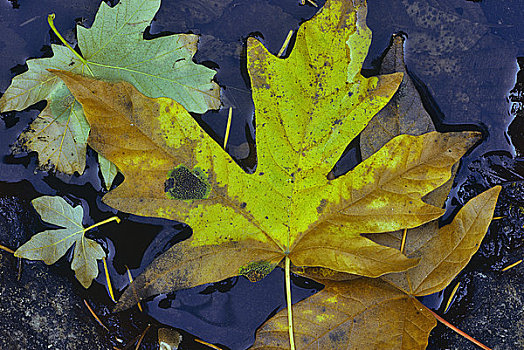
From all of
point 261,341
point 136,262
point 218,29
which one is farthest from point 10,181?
point 261,341

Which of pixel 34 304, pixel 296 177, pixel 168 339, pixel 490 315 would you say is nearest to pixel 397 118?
pixel 296 177

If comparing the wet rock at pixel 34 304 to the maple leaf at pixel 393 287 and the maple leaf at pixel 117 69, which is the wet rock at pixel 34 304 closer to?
the maple leaf at pixel 117 69

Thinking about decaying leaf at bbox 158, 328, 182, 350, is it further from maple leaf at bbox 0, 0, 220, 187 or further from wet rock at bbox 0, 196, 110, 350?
maple leaf at bbox 0, 0, 220, 187

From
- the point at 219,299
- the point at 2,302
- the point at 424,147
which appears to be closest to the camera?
the point at 424,147

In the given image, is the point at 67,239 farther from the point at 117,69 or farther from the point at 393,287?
the point at 393,287

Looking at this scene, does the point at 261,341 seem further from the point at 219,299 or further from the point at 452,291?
the point at 452,291

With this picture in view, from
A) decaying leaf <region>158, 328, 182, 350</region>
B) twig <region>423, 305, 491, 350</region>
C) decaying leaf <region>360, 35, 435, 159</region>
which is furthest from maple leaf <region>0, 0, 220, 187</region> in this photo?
twig <region>423, 305, 491, 350</region>

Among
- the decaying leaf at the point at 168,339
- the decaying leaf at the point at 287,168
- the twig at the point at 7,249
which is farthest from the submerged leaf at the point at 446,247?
the twig at the point at 7,249
